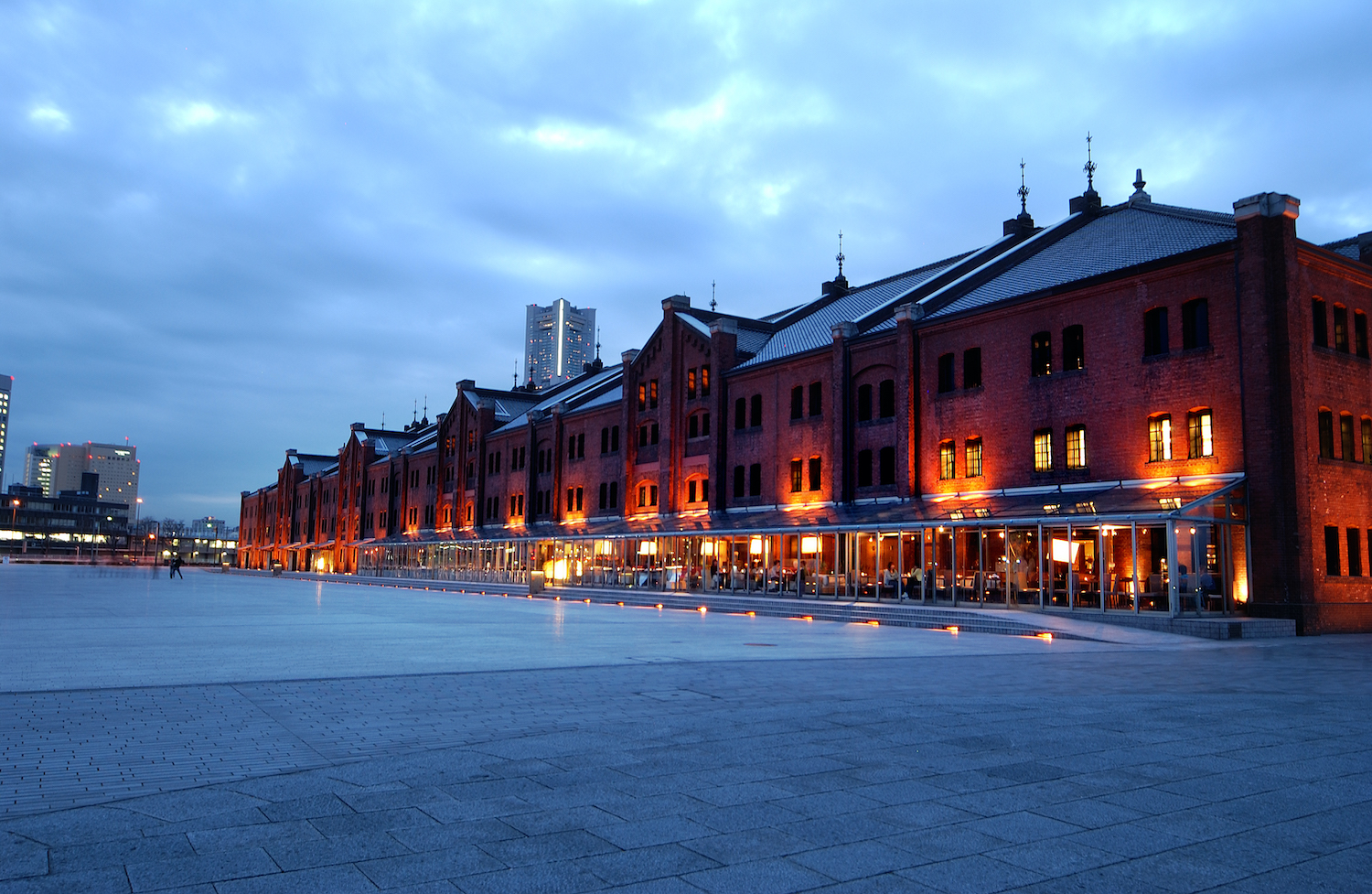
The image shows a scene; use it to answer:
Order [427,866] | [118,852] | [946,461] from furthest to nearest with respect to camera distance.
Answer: [946,461]
[118,852]
[427,866]

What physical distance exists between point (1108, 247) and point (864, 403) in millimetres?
10049

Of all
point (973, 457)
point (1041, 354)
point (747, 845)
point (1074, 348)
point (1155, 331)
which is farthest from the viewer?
point (973, 457)

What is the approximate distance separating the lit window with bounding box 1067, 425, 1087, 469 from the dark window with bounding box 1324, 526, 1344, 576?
20.7 feet

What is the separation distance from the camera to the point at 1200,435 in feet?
86.4

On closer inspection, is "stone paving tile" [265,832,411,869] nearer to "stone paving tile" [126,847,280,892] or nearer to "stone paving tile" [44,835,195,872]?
"stone paving tile" [126,847,280,892]

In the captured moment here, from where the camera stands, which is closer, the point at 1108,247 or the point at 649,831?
the point at 649,831

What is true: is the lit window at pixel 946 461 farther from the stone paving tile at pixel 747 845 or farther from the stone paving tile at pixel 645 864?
the stone paving tile at pixel 645 864

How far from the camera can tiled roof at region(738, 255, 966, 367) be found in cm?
4278

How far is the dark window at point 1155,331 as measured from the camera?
27714 millimetres

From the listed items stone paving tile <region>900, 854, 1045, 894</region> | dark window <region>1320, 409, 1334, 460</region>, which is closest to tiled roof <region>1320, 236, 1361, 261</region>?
dark window <region>1320, 409, 1334, 460</region>

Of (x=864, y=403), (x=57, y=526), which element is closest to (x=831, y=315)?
(x=864, y=403)

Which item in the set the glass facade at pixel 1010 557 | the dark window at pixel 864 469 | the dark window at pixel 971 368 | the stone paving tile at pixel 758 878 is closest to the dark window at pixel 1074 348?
the dark window at pixel 971 368

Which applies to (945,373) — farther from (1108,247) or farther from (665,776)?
(665,776)

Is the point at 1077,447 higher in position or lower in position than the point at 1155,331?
lower
